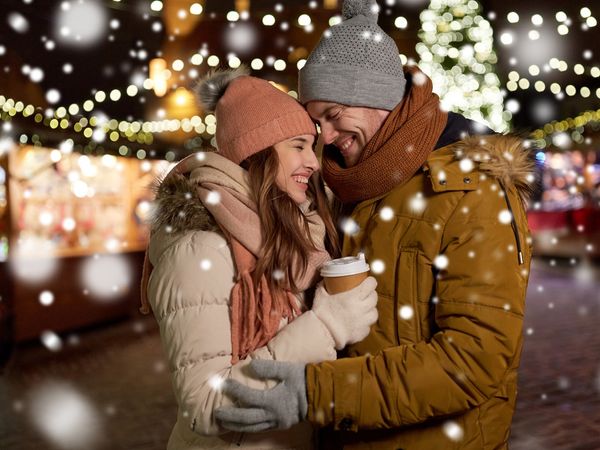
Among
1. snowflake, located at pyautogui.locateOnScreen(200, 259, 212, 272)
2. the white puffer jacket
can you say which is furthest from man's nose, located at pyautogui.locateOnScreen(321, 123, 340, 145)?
snowflake, located at pyautogui.locateOnScreen(200, 259, 212, 272)

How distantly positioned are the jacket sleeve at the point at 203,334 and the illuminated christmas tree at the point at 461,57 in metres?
14.7

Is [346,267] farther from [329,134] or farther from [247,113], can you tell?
[247,113]

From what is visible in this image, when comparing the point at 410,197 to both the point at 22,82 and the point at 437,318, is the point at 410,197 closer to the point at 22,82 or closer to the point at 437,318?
the point at 437,318

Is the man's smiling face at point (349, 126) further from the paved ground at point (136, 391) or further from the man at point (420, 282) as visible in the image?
the paved ground at point (136, 391)

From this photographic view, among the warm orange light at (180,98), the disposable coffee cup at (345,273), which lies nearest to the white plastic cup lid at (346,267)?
the disposable coffee cup at (345,273)

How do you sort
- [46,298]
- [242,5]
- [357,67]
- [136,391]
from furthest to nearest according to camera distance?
[242,5], [46,298], [136,391], [357,67]

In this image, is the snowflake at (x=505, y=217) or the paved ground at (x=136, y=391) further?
the paved ground at (x=136, y=391)

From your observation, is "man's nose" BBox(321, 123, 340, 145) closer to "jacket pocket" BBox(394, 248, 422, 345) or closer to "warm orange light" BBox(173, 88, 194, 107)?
"jacket pocket" BBox(394, 248, 422, 345)

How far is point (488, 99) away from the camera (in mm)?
16484

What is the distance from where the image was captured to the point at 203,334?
2.21m

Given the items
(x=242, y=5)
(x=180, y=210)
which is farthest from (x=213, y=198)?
(x=242, y=5)

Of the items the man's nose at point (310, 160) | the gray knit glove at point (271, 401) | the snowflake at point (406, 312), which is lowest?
the gray knit glove at point (271, 401)

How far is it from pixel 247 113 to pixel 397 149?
0.68 meters

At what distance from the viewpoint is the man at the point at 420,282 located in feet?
6.66
